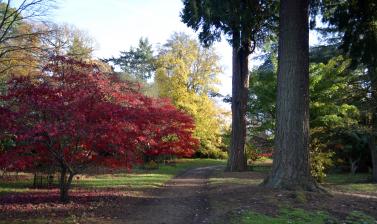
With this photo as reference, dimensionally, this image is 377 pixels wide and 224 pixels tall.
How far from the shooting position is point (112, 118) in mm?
11180

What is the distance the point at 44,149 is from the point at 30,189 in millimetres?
4455

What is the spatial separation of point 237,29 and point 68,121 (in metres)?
8.57

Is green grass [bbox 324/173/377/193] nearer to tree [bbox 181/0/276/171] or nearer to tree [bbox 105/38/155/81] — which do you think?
tree [bbox 181/0/276/171]

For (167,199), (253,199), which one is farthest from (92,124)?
(253,199)

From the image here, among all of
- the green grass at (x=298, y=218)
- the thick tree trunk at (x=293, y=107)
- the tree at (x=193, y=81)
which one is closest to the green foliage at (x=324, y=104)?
the thick tree trunk at (x=293, y=107)

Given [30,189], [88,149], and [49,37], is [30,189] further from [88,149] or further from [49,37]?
[49,37]

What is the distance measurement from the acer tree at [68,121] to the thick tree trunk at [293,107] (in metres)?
3.92

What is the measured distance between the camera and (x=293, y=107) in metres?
11.6

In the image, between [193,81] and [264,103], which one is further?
[193,81]

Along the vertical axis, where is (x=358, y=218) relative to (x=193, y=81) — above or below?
below

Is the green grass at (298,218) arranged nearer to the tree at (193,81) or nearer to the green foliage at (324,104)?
the green foliage at (324,104)

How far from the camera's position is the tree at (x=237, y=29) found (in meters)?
14.5

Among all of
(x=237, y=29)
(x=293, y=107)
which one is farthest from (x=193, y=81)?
(x=293, y=107)

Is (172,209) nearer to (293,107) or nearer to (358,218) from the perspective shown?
(293,107)
